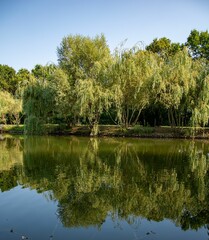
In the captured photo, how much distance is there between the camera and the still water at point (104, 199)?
673cm

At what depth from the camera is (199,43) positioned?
4131 centimetres

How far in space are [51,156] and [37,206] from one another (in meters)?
8.07

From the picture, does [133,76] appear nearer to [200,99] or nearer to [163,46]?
[200,99]

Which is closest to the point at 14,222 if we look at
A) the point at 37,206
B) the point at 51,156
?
the point at 37,206

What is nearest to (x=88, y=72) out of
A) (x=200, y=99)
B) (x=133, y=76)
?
(x=133, y=76)

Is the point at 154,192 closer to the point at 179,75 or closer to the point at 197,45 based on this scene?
the point at 179,75

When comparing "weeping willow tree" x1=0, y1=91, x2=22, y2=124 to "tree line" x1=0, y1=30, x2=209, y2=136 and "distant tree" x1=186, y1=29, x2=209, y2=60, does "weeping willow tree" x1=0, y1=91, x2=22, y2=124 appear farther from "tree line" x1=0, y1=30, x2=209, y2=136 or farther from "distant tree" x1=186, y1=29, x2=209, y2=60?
"distant tree" x1=186, y1=29, x2=209, y2=60

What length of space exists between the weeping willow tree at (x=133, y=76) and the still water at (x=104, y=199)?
43.1 ft

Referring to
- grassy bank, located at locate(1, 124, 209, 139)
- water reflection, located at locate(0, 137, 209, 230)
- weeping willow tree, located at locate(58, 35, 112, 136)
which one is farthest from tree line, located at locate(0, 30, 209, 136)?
water reflection, located at locate(0, 137, 209, 230)

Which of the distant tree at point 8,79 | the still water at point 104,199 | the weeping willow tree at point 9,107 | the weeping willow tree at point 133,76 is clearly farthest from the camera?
the distant tree at point 8,79

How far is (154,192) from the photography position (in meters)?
9.45

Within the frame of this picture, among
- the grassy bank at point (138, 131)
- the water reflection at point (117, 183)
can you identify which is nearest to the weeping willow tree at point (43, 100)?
the grassy bank at point (138, 131)

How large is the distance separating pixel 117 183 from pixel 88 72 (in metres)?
22.3

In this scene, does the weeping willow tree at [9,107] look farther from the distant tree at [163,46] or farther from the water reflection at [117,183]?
the water reflection at [117,183]
